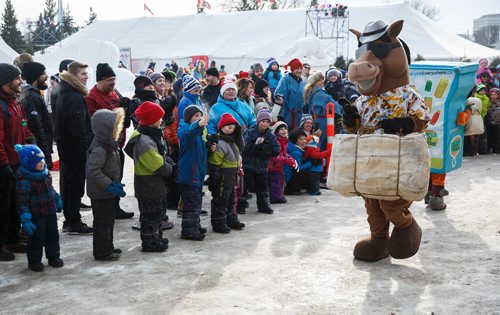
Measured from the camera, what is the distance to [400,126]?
16.5ft

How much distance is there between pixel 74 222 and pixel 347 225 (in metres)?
3.16

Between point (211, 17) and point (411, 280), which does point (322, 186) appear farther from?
point (211, 17)

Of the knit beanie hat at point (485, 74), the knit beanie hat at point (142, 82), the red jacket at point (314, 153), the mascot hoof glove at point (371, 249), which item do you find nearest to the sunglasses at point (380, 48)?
the mascot hoof glove at point (371, 249)

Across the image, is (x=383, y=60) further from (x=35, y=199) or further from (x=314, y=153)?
(x=314, y=153)

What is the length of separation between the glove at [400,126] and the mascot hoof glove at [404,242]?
0.91m

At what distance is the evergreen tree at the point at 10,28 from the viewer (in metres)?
45.6

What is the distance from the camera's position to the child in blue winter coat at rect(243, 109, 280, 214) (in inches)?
300

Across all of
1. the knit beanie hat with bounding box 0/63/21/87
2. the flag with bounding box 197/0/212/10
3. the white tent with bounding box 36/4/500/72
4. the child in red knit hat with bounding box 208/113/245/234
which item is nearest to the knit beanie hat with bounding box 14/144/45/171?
the knit beanie hat with bounding box 0/63/21/87

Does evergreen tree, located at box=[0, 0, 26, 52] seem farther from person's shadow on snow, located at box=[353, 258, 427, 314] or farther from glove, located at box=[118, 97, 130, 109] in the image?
person's shadow on snow, located at box=[353, 258, 427, 314]

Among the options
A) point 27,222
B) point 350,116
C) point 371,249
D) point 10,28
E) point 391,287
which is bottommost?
point 391,287

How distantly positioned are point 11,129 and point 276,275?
298cm

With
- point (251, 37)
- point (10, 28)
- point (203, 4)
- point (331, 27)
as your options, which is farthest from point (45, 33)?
point (331, 27)

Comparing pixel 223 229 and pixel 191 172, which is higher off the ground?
pixel 191 172

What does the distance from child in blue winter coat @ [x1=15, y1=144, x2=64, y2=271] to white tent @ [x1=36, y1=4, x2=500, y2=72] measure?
63.3ft
